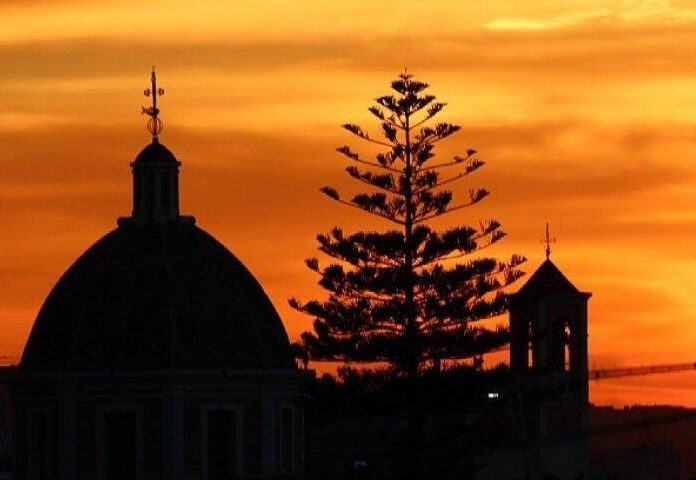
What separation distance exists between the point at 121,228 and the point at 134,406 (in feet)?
14.1

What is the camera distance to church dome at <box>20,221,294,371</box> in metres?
84.0

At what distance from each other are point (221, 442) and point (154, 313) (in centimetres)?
333

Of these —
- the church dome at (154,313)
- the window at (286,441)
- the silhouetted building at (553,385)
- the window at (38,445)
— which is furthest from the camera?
the silhouetted building at (553,385)

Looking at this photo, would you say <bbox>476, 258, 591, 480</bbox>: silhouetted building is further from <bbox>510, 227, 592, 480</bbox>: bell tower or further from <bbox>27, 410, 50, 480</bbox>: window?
<bbox>27, 410, 50, 480</bbox>: window

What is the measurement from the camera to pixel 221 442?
83.8 metres

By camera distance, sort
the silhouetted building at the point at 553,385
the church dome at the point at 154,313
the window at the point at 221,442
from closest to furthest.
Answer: the window at the point at 221,442, the church dome at the point at 154,313, the silhouetted building at the point at 553,385

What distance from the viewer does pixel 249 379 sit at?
83.4 metres

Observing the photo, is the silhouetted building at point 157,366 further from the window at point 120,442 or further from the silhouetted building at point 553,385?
the silhouetted building at point 553,385

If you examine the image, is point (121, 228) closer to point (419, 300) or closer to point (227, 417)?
point (227, 417)

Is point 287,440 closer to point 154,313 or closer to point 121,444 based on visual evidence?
point 121,444

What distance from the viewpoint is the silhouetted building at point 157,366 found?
83562 mm

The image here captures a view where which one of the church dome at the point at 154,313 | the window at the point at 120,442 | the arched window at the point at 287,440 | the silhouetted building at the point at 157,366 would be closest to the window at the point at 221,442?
the silhouetted building at the point at 157,366

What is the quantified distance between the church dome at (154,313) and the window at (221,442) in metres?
1.20

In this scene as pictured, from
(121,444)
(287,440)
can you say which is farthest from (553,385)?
(121,444)
